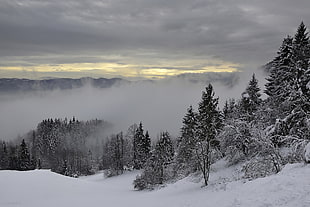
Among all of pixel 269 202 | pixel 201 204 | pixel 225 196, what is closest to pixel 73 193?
pixel 201 204

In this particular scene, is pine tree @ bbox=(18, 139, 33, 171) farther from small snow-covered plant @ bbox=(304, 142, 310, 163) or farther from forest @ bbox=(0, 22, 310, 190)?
Result: small snow-covered plant @ bbox=(304, 142, 310, 163)

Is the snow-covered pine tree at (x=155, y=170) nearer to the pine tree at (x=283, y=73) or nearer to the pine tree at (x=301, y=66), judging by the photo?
the pine tree at (x=283, y=73)

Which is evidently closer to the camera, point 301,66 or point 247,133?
point 301,66

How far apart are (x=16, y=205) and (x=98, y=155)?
126337 mm

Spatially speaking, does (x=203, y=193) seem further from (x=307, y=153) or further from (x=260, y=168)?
(x=307, y=153)

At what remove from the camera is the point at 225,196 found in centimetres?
1310

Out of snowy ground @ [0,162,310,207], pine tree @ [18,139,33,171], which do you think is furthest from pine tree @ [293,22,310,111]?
pine tree @ [18,139,33,171]

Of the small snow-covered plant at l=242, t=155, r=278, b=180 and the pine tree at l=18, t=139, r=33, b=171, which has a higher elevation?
the small snow-covered plant at l=242, t=155, r=278, b=180

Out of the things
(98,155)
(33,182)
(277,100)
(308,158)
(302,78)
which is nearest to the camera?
(308,158)

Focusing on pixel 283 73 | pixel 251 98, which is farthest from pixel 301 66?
pixel 251 98

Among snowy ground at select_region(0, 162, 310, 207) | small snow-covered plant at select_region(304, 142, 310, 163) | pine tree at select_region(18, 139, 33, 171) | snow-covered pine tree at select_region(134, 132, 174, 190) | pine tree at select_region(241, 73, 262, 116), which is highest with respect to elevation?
pine tree at select_region(241, 73, 262, 116)

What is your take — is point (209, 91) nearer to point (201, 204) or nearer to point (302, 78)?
point (302, 78)

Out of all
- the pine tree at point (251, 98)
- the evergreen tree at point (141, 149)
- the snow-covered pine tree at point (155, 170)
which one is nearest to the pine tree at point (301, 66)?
the pine tree at point (251, 98)

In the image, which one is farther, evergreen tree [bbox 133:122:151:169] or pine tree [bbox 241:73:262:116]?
evergreen tree [bbox 133:122:151:169]
